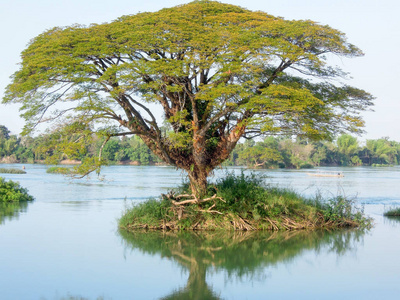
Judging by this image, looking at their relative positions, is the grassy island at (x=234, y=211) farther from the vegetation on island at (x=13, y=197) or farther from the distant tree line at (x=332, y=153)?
the distant tree line at (x=332, y=153)

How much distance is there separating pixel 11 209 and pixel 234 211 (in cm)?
922

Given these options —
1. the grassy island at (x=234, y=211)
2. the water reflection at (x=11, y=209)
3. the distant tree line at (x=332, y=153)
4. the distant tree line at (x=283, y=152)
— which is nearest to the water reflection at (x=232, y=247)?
the grassy island at (x=234, y=211)

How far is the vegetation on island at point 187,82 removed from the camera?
42.2ft

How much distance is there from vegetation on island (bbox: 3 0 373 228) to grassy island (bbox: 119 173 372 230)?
8 cm

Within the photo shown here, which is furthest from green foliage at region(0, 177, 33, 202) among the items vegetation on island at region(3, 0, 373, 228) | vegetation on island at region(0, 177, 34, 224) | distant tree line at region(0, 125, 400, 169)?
distant tree line at region(0, 125, 400, 169)

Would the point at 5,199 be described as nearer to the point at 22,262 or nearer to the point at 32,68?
the point at 32,68

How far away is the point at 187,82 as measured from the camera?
1384cm

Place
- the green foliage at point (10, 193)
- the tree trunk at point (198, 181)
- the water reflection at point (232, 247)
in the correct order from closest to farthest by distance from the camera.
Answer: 1. the water reflection at point (232, 247)
2. the tree trunk at point (198, 181)
3. the green foliage at point (10, 193)

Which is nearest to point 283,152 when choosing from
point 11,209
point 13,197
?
point 13,197

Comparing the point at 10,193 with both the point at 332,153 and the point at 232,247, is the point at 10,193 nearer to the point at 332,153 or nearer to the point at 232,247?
the point at 232,247

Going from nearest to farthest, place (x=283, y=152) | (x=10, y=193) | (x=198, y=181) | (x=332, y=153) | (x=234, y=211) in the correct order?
(x=234, y=211)
(x=198, y=181)
(x=10, y=193)
(x=283, y=152)
(x=332, y=153)

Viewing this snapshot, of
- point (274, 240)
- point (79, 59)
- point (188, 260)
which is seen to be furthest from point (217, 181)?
point (79, 59)

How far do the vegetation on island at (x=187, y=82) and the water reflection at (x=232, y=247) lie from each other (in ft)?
2.57

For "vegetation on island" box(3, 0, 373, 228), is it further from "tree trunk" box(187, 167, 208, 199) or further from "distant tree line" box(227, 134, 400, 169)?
"distant tree line" box(227, 134, 400, 169)
